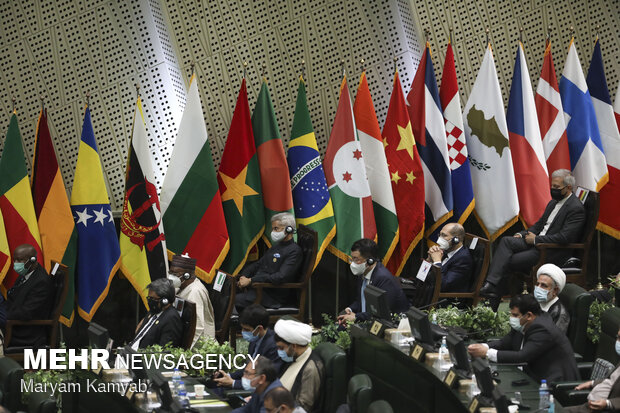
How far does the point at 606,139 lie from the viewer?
10.2 m

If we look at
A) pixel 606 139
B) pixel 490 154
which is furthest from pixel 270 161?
pixel 606 139

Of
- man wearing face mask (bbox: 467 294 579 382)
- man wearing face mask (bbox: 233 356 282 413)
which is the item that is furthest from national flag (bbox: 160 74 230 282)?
man wearing face mask (bbox: 233 356 282 413)

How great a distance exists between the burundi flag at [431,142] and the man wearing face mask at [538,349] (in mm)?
3374

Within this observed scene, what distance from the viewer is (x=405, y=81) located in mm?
10594

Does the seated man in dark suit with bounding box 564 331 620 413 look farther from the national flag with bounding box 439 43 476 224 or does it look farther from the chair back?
the national flag with bounding box 439 43 476 224

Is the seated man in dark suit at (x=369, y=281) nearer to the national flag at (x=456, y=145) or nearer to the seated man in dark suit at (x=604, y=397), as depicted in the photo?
the national flag at (x=456, y=145)

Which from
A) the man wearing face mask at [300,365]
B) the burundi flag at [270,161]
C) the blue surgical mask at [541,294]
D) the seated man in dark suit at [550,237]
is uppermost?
the burundi flag at [270,161]

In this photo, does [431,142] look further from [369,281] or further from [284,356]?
[284,356]

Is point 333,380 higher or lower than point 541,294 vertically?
lower

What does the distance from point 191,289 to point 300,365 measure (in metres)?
2.37

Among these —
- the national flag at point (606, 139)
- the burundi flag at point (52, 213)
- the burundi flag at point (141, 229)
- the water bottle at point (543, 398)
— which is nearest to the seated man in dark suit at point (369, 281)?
the burundi flag at point (141, 229)

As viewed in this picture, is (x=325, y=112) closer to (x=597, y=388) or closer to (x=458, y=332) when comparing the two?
(x=458, y=332)

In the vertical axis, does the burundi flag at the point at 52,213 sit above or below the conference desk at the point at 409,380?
above

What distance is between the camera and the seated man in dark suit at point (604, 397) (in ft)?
18.7
